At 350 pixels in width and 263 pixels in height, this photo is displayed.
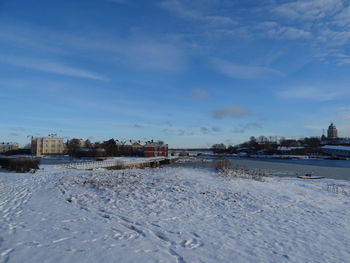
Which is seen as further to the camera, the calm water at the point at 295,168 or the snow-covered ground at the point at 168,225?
the calm water at the point at 295,168

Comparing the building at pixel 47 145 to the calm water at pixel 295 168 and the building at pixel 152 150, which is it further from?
the calm water at pixel 295 168

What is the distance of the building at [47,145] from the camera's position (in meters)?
159

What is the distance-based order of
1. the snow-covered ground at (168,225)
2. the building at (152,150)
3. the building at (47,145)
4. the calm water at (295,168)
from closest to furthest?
the snow-covered ground at (168,225) → the calm water at (295,168) → the building at (152,150) → the building at (47,145)

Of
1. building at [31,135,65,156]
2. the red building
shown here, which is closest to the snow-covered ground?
the red building

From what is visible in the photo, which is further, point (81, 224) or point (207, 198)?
point (207, 198)

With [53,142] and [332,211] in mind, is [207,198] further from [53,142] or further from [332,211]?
[53,142]

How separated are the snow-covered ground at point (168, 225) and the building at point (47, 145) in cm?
16017

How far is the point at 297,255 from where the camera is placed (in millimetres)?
6387

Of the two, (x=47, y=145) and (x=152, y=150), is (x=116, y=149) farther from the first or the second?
(x=47, y=145)

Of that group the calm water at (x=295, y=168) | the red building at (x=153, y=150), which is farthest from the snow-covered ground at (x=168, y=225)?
the red building at (x=153, y=150)

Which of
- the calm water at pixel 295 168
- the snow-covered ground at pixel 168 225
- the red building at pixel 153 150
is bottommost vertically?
the calm water at pixel 295 168

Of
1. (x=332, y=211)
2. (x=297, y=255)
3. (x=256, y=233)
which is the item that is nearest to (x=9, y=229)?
(x=256, y=233)

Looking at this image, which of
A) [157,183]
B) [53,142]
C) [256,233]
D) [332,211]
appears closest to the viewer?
[256,233]

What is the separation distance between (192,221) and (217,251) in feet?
8.69
